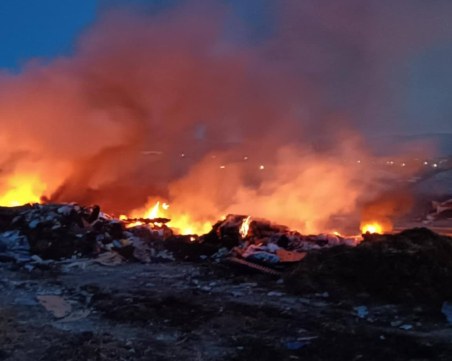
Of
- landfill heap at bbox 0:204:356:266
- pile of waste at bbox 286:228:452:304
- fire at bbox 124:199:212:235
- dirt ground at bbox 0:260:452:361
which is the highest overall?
fire at bbox 124:199:212:235

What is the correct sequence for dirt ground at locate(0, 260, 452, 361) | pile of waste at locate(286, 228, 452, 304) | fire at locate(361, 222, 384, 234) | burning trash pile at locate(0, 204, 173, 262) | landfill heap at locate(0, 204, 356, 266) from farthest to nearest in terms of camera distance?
fire at locate(361, 222, 384, 234) → burning trash pile at locate(0, 204, 173, 262) → landfill heap at locate(0, 204, 356, 266) → pile of waste at locate(286, 228, 452, 304) → dirt ground at locate(0, 260, 452, 361)

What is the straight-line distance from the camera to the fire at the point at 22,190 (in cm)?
1477

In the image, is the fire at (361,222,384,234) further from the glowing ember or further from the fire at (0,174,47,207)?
the fire at (0,174,47,207)

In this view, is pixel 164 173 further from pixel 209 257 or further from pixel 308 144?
pixel 209 257

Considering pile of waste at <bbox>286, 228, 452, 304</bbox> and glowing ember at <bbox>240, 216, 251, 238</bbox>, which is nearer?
pile of waste at <bbox>286, 228, 452, 304</bbox>

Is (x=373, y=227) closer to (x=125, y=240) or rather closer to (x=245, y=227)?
(x=245, y=227)

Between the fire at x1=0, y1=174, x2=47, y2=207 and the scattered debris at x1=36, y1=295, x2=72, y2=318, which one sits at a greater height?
the fire at x1=0, y1=174, x2=47, y2=207

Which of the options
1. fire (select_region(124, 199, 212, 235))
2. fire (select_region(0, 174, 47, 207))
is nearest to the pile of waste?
fire (select_region(124, 199, 212, 235))

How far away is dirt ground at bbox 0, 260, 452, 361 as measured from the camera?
4812mm

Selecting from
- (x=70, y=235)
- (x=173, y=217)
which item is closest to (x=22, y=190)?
(x=173, y=217)

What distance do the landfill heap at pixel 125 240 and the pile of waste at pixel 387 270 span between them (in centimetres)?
117

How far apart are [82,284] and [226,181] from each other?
34.7ft

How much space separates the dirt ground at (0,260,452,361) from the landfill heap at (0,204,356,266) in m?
1.45

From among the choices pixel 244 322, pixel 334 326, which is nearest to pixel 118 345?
pixel 244 322
